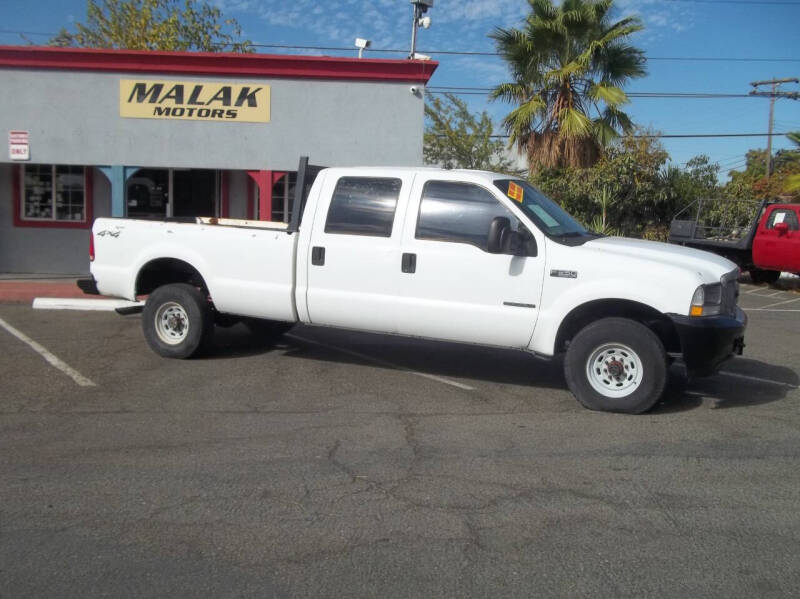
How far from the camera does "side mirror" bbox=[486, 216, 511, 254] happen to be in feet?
21.2

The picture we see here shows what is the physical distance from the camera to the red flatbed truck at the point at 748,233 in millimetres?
17266

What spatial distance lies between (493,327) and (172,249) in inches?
140

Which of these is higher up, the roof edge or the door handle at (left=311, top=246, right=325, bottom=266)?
the roof edge

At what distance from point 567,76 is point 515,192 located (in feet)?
43.0

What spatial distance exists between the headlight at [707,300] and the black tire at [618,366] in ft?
1.32

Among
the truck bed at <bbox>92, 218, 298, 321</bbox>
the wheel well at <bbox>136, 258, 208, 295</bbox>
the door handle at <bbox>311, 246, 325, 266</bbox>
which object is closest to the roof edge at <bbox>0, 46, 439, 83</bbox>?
the truck bed at <bbox>92, 218, 298, 321</bbox>

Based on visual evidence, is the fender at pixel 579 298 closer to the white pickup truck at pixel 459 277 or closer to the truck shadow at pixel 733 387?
the white pickup truck at pixel 459 277

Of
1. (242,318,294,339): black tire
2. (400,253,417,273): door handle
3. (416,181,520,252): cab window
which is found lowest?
(242,318,294,339): black tire

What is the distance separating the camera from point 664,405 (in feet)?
22.5

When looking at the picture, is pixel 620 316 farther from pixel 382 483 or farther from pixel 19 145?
pixel 19 145

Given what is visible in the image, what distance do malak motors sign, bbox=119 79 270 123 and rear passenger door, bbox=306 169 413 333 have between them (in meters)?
7.43

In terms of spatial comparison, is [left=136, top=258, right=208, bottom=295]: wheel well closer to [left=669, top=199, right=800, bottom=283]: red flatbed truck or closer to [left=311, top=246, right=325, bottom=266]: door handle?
[left=311, top=246, right=325, bottom=266]: door handle

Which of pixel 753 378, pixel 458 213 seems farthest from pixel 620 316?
pixel 753 378

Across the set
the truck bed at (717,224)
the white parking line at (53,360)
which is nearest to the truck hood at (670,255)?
the white parking line at (53,360)
